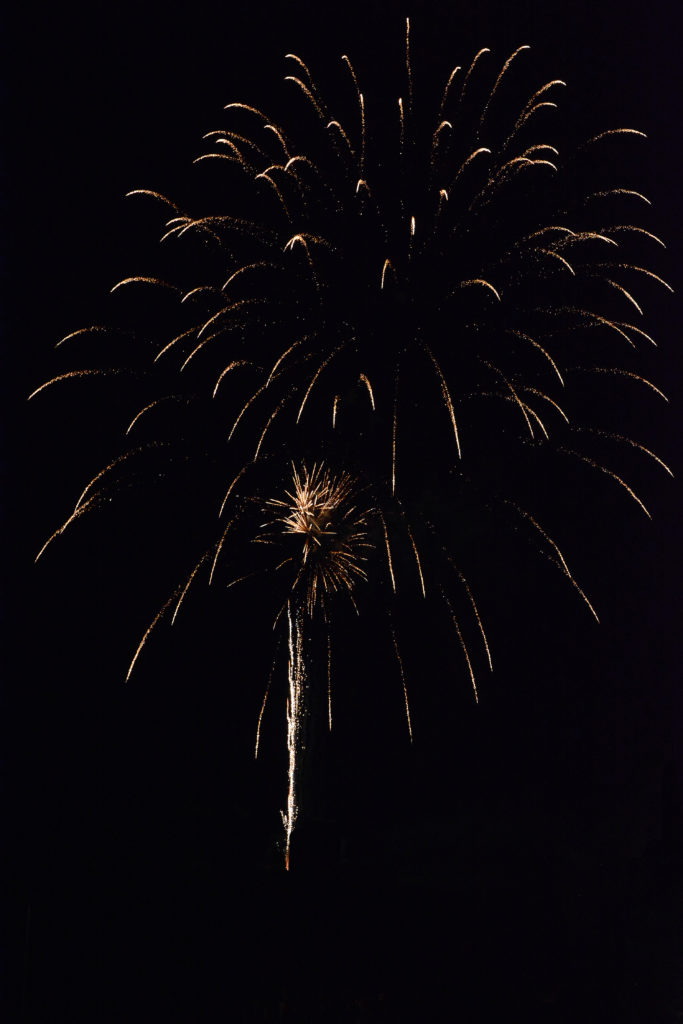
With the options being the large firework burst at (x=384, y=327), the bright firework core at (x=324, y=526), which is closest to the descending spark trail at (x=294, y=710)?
the large firework burst at (x=384, y=327)

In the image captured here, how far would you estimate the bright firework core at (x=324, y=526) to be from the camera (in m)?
5.89

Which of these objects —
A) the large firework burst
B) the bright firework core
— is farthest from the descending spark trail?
the bright firework core

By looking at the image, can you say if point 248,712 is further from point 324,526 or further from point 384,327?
point 384,327

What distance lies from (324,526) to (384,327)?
1.45 metres

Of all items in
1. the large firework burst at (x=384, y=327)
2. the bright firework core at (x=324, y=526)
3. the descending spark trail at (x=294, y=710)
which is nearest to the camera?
the large firework burst at (x=384, y=327)

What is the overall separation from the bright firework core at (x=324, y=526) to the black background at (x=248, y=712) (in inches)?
29.4

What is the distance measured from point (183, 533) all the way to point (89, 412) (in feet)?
4.03

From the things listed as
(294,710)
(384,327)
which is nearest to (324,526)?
(384,327)

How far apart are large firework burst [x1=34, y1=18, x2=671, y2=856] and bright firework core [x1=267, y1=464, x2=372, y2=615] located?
16 mm

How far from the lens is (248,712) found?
681 centimetres

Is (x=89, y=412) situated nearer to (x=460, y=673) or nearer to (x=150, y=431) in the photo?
(x=150, y=431)

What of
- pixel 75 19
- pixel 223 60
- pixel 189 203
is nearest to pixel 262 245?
pixel 189 203

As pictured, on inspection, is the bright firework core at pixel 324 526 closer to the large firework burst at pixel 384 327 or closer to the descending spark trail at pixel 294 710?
the large firework burst at pixel 384 327

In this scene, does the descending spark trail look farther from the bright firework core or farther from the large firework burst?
the bright firework core
